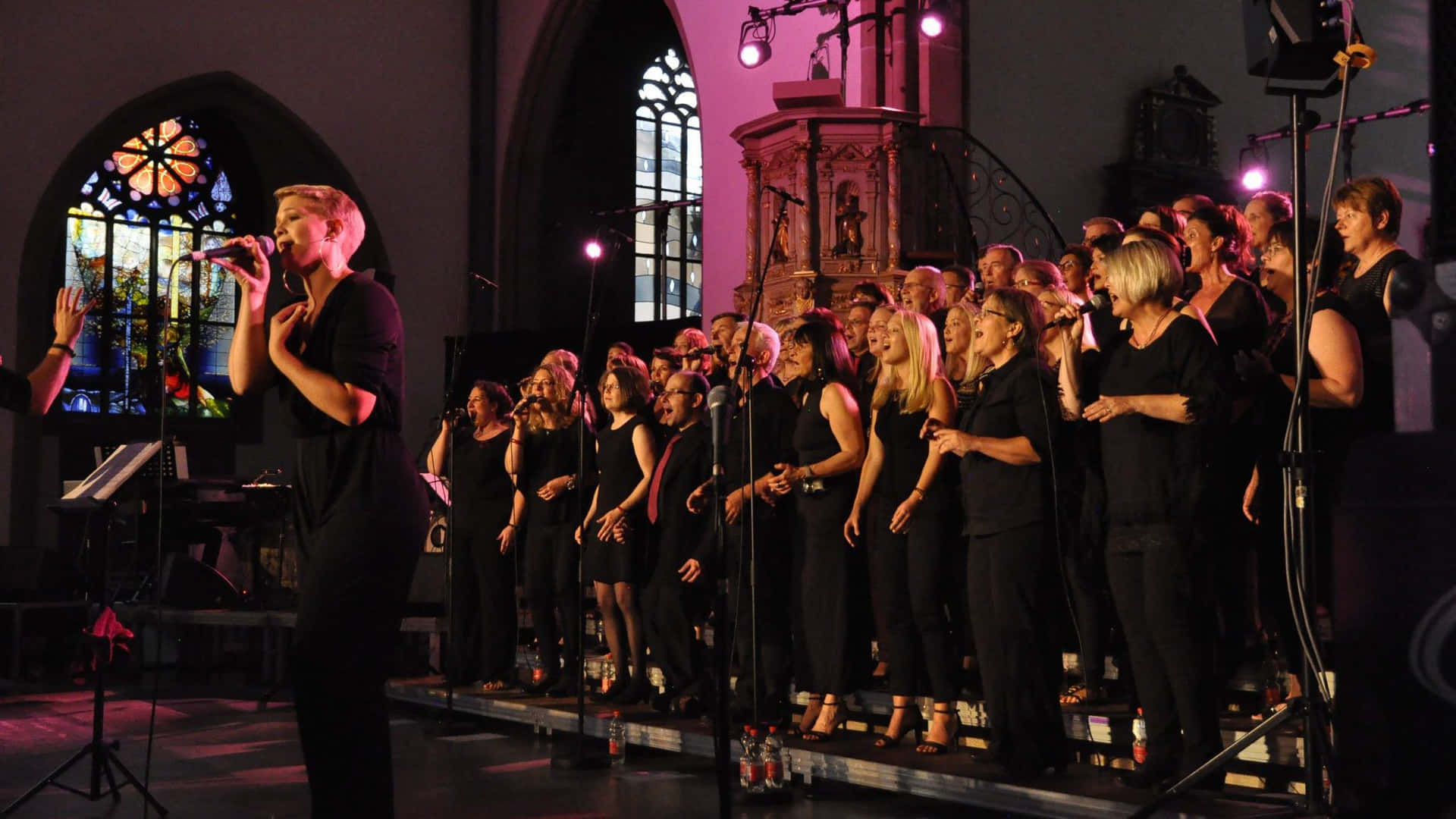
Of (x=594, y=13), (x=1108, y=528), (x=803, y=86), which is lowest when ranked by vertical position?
(x=1108, y=528)

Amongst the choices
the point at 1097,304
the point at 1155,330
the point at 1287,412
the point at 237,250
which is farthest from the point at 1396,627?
the point at 237,250

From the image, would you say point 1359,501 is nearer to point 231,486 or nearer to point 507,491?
point 507,491

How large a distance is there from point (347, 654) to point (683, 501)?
349 cm

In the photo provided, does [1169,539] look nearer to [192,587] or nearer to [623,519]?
[623,519]

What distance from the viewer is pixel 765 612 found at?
597 centimetres

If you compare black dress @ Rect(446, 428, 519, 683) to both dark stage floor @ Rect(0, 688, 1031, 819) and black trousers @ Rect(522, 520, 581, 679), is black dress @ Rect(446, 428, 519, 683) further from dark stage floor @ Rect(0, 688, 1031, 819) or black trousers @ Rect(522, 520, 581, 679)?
dark stage floor @ Rect(0, 688, 1031, 819)

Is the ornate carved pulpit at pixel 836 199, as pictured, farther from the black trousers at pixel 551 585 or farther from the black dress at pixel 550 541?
the black trousers at pixel 551 585

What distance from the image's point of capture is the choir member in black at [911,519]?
5141 mm

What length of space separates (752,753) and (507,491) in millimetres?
2831

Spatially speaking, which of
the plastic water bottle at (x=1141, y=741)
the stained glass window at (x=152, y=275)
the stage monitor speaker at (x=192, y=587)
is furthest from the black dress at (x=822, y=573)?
the stained glass window at (x=152, y=275)

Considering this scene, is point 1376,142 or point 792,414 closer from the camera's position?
point 792,414

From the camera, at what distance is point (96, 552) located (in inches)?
235

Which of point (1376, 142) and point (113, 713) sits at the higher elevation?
point (1376, 142)

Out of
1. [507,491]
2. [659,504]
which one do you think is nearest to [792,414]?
[659,504]
